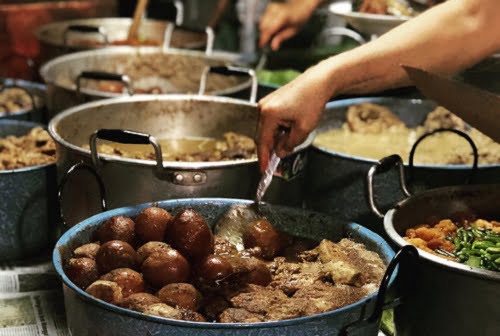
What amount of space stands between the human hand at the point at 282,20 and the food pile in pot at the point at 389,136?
2.28 ft

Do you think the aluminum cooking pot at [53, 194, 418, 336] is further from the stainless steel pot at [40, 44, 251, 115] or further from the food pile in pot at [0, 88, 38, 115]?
the stainless steel pot at [40, 44, 251, 115]

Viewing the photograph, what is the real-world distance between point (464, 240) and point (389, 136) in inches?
54.2

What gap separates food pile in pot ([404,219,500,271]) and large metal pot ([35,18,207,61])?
223 cm

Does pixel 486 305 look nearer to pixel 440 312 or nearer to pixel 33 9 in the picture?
pixel 440 312

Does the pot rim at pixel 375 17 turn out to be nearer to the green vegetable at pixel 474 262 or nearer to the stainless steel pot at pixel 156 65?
the stainless steel pot at pixel 156 65

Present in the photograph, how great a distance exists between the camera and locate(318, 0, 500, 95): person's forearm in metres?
2.22

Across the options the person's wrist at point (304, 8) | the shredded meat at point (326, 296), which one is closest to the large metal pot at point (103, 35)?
the person's wrist at point (304, 8)

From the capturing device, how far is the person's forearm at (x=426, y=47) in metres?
2.22

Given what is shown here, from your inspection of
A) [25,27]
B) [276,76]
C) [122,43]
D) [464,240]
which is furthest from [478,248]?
[25,27]

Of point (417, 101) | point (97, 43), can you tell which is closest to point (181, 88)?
point (97, 43)

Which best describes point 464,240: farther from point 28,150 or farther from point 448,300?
point 28,150

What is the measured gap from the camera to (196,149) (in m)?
3.14

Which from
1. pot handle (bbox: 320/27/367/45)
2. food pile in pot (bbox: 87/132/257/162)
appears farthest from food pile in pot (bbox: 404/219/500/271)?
pot handle (bbox: 320/27/367/45)

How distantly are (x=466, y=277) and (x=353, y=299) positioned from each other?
29 centimetres
